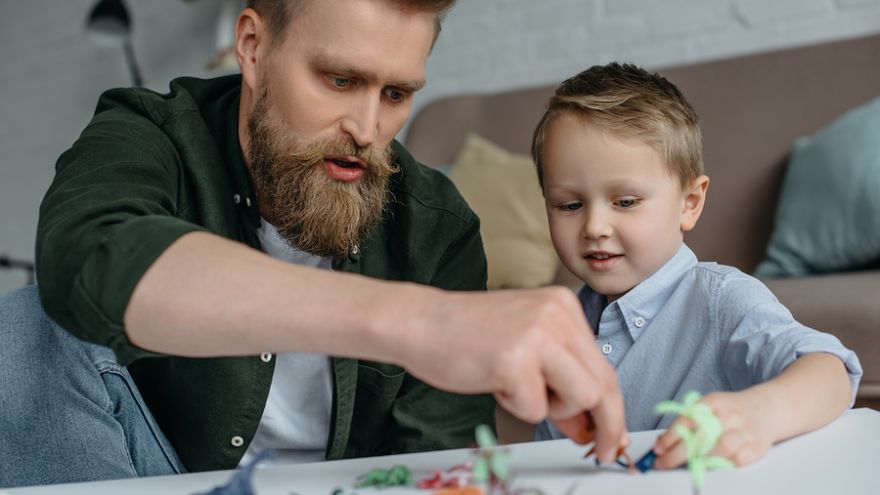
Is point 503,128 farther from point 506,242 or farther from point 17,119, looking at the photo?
point 17,119

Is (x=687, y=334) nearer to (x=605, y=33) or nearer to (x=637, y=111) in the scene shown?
(x=637, y=111)

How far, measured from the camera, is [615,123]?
1.17 m

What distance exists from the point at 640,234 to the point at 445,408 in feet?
1.44

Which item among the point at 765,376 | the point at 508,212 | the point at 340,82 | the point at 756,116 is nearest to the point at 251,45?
the point at 340,82

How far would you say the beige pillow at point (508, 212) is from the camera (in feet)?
7.57

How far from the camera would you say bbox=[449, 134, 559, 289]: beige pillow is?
231 centimetres

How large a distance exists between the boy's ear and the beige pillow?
0.97 metres

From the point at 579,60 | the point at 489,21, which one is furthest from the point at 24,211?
the point at 579,60

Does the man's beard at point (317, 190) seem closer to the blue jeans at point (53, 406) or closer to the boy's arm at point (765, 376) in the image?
the blue jeans at point (53, 406)

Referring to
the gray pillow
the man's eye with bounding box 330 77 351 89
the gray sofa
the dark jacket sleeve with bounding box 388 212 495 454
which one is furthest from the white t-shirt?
the gray pillow

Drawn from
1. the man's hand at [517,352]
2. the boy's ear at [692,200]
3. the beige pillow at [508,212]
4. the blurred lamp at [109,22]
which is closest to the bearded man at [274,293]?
the man's hand at [517,352]

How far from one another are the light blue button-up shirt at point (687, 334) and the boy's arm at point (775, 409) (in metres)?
0.08

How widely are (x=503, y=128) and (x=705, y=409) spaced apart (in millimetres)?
2211

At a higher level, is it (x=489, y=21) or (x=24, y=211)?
(x=489, y=21)
